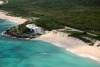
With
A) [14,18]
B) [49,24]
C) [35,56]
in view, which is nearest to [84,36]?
[35,56]

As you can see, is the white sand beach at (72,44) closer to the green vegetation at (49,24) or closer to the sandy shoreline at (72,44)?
the sandy shoreline at (72,44)

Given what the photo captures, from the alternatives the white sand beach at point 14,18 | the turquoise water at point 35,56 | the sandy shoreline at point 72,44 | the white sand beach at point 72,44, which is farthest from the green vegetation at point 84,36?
the white sand beach at point 14,18

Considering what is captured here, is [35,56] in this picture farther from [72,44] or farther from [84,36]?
[84,36]

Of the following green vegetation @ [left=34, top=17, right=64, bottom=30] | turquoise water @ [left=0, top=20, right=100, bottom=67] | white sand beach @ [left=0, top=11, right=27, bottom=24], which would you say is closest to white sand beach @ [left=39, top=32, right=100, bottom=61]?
turquoise water @ [left=0, top=20, right=100, bottom=67]

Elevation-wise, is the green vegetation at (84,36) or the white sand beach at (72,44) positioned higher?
the green vegetation at (84,36)

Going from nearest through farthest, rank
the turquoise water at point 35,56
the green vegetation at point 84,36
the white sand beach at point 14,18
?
the turquoise water at point 35,56 → the green vegetation at point 84,36 → the white sand beach at point 14,18

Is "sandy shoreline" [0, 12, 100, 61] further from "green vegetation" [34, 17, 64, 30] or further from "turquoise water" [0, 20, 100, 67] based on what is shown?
"green vegetation" [34, 17, 64, 30]

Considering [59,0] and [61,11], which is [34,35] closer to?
[61,11]
